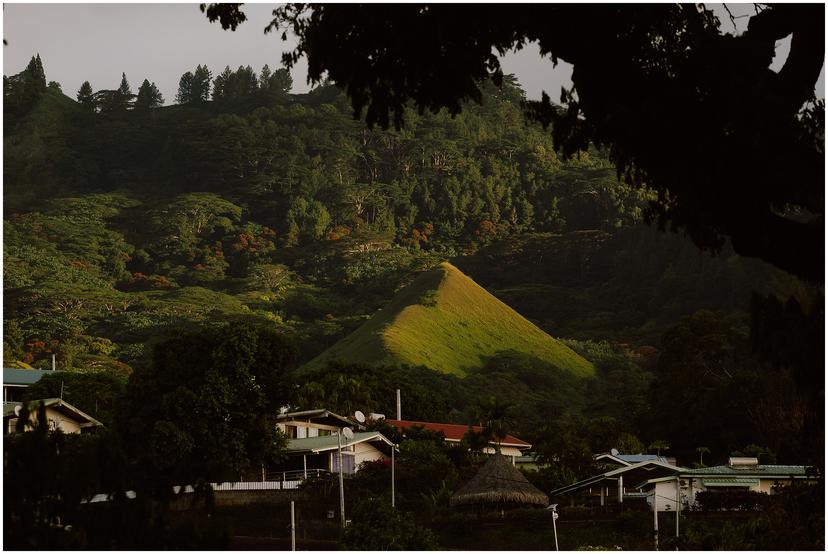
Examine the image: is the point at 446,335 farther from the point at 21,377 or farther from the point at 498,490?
the point at 498,490

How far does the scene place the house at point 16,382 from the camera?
6796 cm

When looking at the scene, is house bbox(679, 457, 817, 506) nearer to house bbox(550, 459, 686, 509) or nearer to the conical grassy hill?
house bbox(550, 459, 686, 509)

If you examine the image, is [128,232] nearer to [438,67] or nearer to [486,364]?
[486,364]

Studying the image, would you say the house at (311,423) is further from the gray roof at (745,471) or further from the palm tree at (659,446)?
the gray roof at (745,471)

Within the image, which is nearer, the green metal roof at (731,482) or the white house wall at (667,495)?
the green metal roof at (731,482)

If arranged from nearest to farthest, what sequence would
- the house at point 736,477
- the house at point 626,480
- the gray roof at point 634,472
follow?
the house at point 736,477
the house at point 626,480
the gray roof at point 634,472

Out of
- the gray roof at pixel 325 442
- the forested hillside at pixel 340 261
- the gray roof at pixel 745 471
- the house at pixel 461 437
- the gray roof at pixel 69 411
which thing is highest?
the forested hillside at pixel 340 261

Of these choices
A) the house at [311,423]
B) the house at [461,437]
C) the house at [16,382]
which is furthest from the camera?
the house at [16,382]

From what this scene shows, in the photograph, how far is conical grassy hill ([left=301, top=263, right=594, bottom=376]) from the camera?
381ft

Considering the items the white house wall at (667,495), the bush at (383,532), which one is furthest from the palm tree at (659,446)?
the bush at (383,532)

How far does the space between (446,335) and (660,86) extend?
116m

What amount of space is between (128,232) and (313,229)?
26.2 metres

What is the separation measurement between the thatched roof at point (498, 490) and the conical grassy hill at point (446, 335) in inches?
2528

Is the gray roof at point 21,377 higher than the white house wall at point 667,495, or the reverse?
the gray roof at point 21,377
